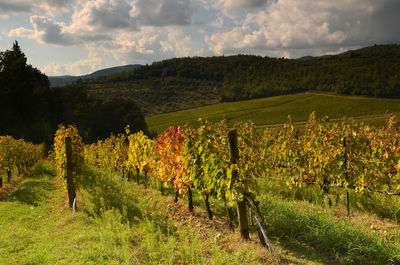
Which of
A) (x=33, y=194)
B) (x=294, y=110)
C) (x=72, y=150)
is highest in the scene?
(x=72, y=150)

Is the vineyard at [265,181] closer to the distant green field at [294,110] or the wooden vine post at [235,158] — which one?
the wooden vine post at [235,158]

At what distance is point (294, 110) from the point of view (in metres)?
60.0

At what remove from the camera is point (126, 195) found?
28.2 feet

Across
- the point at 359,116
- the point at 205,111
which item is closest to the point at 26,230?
the point at 359,116

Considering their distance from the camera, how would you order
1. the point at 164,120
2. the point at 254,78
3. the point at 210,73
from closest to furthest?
the point at 164,120 < the point at 254,78 < the point at 210,73

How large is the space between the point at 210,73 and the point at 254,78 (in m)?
26.6

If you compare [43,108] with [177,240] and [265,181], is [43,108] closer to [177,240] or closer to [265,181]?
[265,181]

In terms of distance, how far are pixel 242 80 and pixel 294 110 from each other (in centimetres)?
5222

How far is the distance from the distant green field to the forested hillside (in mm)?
7371

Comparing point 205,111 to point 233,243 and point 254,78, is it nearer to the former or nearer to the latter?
point 254,78

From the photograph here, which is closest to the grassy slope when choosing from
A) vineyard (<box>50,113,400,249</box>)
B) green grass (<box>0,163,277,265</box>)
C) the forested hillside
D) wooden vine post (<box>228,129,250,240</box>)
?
green grass (<box>0,163,277,265</box>)

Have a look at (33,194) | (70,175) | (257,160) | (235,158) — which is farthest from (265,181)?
(33,194)

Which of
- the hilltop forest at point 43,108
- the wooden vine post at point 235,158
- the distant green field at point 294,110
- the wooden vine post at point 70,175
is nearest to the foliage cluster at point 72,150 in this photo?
the wooden vine post at point 70,175

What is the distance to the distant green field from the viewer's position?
173 ft
